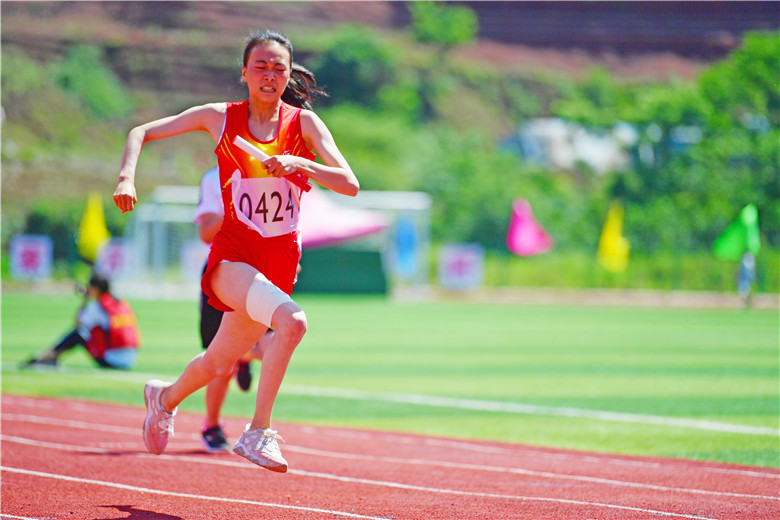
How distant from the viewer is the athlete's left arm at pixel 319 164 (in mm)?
4723

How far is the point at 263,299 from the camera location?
16.3 feet

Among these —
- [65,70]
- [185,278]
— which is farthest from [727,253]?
[65,70]

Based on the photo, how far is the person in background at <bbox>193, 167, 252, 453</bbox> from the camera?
265 inches

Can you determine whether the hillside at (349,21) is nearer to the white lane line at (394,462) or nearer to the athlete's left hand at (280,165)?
the white lane line at (394,462)

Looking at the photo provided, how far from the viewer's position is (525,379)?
513 inches

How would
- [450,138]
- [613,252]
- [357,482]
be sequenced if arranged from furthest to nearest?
[450,138], [613,252], [357,482]

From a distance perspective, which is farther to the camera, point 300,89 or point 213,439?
point 213,439

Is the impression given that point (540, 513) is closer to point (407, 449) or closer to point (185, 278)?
point (407, 449)

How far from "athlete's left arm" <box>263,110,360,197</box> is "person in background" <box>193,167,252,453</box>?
60.5 inches

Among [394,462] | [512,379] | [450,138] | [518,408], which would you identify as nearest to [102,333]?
[512,379]

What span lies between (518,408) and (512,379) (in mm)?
2685

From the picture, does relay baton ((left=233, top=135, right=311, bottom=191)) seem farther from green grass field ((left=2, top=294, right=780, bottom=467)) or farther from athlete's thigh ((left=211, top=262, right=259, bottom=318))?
green grass field ((left=2, top=294, right=780, bottom=467))

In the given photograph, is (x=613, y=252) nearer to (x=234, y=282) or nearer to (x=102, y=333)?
(x=102, y=333)

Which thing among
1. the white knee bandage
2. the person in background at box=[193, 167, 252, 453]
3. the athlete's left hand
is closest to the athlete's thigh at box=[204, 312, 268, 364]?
the white knee bandage
